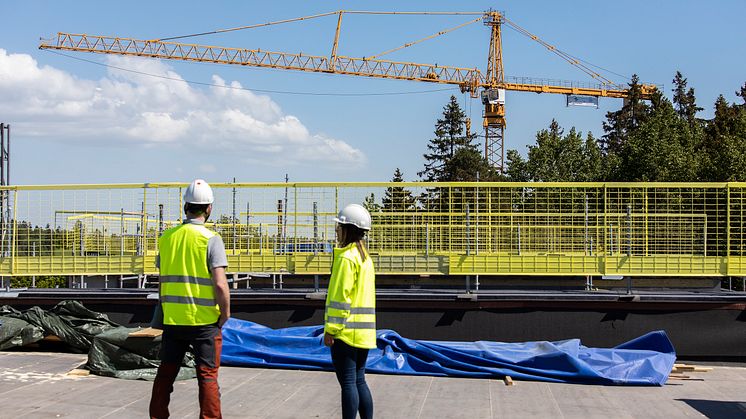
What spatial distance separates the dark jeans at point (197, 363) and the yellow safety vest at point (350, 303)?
90 centimetres

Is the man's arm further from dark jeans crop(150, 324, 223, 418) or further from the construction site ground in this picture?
the construction site ground

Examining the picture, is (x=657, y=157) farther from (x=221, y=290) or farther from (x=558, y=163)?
(x=221, y=290)

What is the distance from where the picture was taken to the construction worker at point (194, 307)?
238 inches

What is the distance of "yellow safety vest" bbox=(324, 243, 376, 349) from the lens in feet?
20.2

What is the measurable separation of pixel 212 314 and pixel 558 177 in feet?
133

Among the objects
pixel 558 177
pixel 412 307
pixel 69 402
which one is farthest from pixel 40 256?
pixel 558 177

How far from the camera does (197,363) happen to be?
20.0ft

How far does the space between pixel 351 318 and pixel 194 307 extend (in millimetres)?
1215

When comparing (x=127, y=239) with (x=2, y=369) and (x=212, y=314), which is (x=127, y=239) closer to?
(x=2, y=369)

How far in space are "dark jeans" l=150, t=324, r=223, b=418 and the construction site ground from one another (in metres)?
1.44

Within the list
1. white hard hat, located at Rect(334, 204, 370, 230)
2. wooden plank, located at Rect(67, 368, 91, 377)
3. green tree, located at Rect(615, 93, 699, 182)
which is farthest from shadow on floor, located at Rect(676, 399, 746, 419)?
green tree, located at Rect(615, 93, 699, 182)

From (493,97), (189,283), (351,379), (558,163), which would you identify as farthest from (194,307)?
(493,97)

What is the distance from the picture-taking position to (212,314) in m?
6.11

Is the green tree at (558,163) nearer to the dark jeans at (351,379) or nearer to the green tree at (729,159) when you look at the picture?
the green tree at (729,159)
